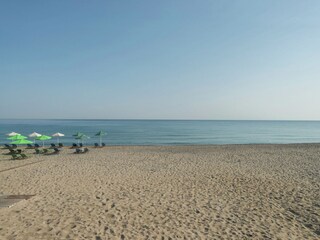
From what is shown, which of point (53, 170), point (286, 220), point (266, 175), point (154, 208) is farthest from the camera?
point (53, 170)

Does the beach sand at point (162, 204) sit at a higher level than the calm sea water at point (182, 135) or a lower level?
higher

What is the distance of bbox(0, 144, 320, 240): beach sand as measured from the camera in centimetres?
655

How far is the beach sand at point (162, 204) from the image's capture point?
6550mm

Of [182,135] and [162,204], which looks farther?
[182,135]

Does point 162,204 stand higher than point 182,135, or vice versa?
point 162,204

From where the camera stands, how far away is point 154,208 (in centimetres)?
822

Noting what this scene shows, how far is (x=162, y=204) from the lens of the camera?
862 cm

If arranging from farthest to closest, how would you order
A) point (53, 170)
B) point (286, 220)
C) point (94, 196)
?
point (53, 170)
point (94, 196)
point (286, 220)

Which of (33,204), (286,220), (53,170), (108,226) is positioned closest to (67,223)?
(108,226)

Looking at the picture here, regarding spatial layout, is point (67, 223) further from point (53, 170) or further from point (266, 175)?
point (266, 175)

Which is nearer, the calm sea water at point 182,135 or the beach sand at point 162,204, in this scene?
the beach sand at point 162,204

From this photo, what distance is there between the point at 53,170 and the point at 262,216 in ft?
37.3

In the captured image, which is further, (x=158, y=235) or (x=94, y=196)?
(x=94, y=196)

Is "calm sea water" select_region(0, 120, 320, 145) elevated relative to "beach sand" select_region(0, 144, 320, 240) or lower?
lower
